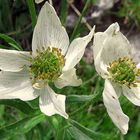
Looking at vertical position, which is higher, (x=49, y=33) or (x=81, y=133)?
(x=49, y=33)

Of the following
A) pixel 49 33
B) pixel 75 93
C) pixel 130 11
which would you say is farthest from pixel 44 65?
pixel 130 11

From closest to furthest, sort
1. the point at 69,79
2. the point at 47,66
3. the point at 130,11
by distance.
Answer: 1. the point at 69,79
2. the point at 47,66
3. the point at 130,11

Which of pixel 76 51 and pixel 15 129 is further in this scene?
pixel 15 129

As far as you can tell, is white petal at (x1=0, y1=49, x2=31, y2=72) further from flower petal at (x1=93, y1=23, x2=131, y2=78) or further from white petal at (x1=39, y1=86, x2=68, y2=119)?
flower petal at (x1=93, y1=23, x2=131, y2=78)

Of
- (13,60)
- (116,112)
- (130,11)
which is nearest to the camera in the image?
(116,112)

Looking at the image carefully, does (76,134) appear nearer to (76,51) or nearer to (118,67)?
(118,67)

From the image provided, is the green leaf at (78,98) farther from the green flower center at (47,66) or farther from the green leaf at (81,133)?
the green flower center at (47,66)

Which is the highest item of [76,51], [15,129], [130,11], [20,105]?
[76,51]
